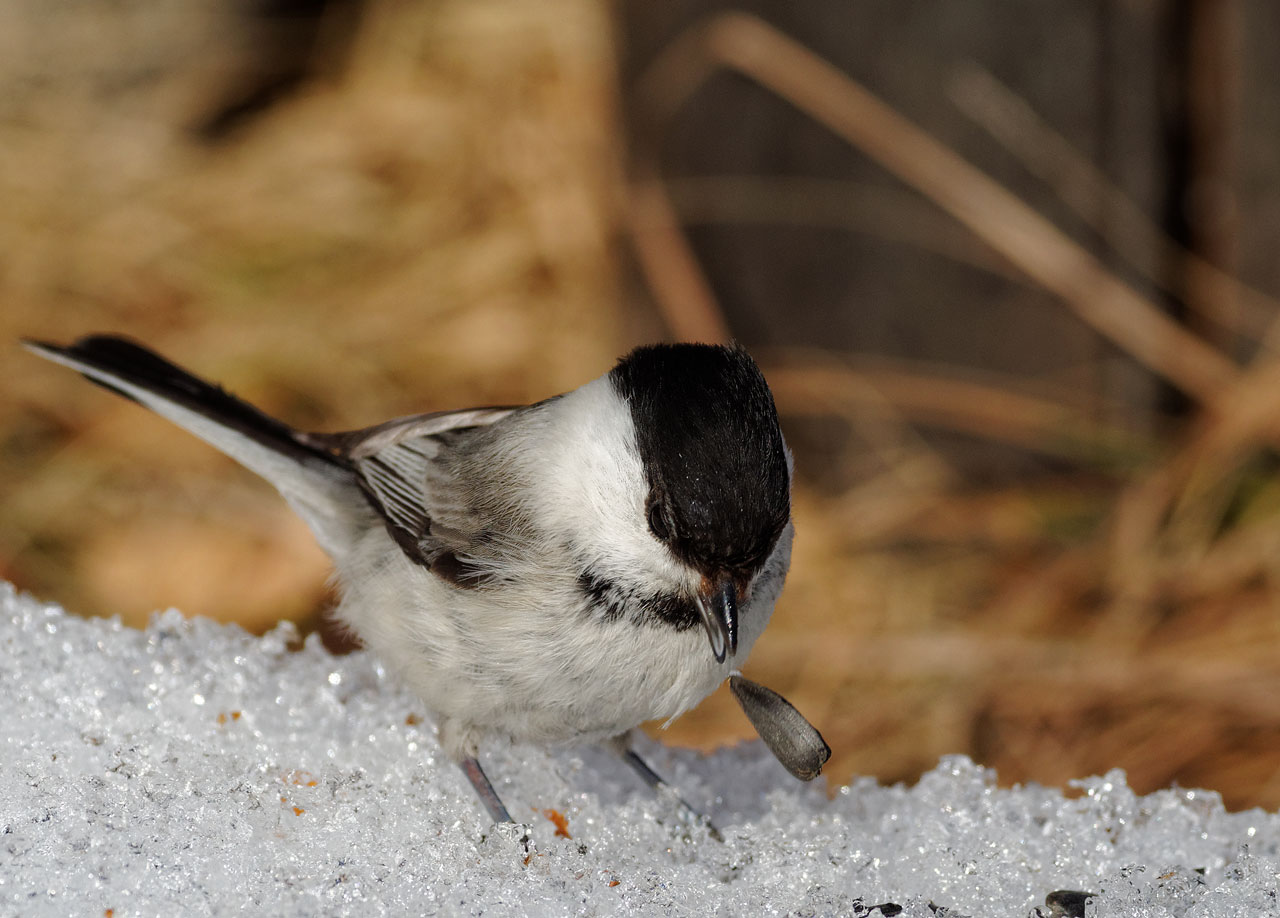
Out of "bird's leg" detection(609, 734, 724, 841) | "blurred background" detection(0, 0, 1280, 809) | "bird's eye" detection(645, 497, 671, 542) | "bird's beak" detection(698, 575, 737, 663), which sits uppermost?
"blurred background" detection(0, 0, 1280, 809)

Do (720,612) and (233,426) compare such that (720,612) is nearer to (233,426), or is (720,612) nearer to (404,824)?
(404,824)

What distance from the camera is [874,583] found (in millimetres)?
2805

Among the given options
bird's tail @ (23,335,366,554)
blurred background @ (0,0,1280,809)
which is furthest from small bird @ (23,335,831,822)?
blurred background @ (0,0,1280,809)

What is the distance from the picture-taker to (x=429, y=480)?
1683 millimetres

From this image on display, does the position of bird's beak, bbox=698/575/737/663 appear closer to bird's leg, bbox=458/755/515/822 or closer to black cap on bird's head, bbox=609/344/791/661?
black cap on bird's head, bbox=609/344/791/661

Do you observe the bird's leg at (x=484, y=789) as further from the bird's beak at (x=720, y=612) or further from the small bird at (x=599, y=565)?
the bird's beak at (x=720, y=612)

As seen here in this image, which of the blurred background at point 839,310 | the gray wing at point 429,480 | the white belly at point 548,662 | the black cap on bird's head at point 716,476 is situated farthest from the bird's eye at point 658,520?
the blurred background at point 839,310

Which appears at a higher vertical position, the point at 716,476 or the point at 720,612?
the point at 716,476

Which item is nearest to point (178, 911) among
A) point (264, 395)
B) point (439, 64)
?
point (264, 395)

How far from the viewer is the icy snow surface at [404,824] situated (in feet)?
3.49

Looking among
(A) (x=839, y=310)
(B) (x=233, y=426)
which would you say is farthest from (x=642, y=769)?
(A) (x=839, y=310)

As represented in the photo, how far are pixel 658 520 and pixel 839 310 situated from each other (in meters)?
1.67

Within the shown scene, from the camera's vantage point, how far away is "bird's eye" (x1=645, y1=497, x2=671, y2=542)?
1.30 m

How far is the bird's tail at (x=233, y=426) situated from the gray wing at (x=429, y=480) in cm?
4
